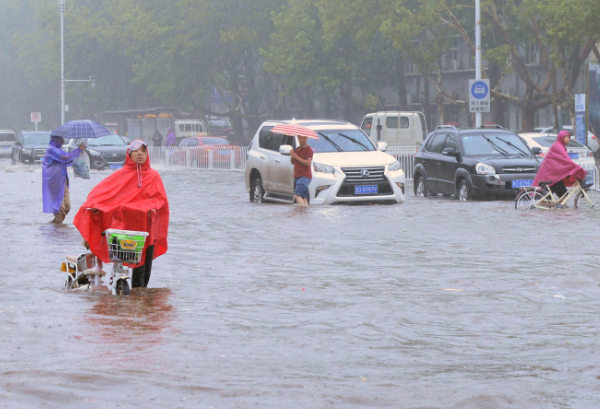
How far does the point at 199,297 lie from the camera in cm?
966

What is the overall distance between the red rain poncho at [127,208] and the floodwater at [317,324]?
523 mm

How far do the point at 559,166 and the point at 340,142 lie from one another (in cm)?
436

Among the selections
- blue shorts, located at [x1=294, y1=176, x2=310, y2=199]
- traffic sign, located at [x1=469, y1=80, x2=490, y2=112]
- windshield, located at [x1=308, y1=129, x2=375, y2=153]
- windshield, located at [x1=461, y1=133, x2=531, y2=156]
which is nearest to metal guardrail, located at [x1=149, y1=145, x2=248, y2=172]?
traffic sign, located at [x1=469, y1=80, x2=490, y2=112]

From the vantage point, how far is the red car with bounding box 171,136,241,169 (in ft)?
144

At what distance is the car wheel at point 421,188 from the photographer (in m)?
24.8

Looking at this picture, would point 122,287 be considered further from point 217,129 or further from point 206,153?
point 217,129

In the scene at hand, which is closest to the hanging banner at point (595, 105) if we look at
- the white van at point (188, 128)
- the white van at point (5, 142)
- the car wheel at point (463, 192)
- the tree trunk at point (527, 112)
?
the tree trunk at point (527, 112)

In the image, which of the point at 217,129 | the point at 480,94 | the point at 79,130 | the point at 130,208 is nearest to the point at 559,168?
the point at 79,130

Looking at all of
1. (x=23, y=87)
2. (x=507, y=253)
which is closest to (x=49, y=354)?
(x=507, y=253)

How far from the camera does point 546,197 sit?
20.0 m

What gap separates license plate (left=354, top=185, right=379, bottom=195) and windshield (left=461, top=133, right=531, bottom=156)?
2960 mm

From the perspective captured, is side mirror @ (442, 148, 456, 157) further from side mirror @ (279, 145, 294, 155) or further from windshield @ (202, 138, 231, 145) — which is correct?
windshield @ (202, 138, 231, 145)

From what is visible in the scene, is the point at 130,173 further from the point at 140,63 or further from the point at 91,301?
the point at 140,63

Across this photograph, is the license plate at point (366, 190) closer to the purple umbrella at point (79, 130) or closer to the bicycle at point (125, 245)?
the purple umbrella at point (79, 130)
